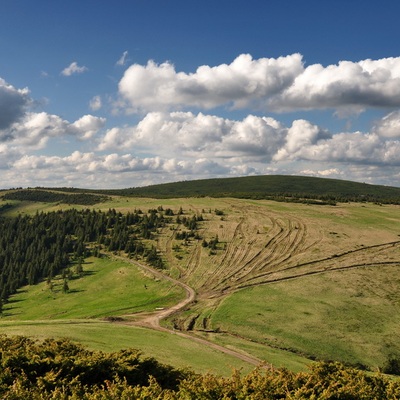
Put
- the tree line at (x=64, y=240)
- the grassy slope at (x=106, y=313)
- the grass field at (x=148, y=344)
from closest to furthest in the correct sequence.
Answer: the grass field at (x=148, y=344)
the grassy slope at (x=106, y=313)
the tree line at (x=64, y=240)

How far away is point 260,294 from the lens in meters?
77.8

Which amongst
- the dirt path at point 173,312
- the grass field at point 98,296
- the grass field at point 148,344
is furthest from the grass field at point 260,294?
the dirt path at point 173,312

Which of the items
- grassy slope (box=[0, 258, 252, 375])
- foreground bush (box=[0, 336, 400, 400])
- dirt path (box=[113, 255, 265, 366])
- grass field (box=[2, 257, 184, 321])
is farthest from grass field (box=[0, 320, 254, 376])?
grass field (box=[2, 257, 184, 321])

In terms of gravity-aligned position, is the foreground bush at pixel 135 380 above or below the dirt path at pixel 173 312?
above

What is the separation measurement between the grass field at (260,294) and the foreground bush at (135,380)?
427 inches

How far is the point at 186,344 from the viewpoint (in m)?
46.3

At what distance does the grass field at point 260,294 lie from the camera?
48094mm

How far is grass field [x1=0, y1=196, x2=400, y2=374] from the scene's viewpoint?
48.1 meters

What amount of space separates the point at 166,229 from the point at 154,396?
121616 mm

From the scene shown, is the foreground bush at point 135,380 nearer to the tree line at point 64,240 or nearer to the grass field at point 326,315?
the grass field at point 326,315

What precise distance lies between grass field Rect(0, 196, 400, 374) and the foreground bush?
35.6 feet

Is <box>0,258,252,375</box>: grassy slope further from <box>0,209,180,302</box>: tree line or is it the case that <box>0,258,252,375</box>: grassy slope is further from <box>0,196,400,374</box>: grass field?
<box>0,209,180,302</box>: tree line

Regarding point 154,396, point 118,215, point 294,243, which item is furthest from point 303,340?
point 118,215

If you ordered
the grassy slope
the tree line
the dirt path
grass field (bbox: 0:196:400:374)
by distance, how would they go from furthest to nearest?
the tree line → grass field (bbox: 0:196:400:374) → the dirt path → the grassy slope
